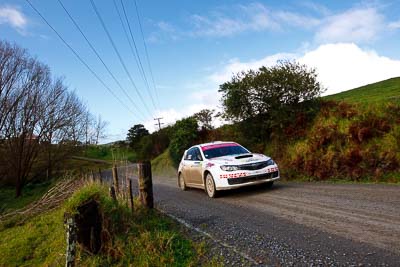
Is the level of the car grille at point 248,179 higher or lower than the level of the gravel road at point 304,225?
higher

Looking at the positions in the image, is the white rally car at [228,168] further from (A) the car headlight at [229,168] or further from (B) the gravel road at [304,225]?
(B) the gravel road at [304,225]

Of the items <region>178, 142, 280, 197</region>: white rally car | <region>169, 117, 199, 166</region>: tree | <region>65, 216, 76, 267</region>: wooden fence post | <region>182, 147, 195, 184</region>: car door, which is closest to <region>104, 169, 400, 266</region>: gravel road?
<region>178, 142, 280, 197</region>: white rally car

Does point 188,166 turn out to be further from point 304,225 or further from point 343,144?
point 304,225

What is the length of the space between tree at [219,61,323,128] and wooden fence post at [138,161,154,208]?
10.2 metres

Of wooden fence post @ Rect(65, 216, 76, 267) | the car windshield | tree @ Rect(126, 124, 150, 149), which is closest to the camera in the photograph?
wooden fence post @ Rect(65, 216, 76, 267)

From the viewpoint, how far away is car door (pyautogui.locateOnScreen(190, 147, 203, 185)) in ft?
37.1

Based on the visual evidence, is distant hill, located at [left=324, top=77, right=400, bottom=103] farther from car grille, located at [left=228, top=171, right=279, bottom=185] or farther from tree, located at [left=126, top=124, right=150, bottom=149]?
tree, located at [left=126, top=124, right=150, bottom=149]

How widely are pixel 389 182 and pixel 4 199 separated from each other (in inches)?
1355

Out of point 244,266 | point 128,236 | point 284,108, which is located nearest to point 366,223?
point 244,266

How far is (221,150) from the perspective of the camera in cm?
1163

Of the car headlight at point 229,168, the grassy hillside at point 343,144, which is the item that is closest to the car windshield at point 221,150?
the car headlight at point 229,168

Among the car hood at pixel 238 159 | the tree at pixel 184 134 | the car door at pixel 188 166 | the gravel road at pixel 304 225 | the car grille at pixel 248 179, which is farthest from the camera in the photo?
the tree at pixel 184 134

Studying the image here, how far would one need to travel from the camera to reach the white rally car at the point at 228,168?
32.2 ft

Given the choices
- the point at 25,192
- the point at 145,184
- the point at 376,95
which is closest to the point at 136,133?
the point at 25,192
